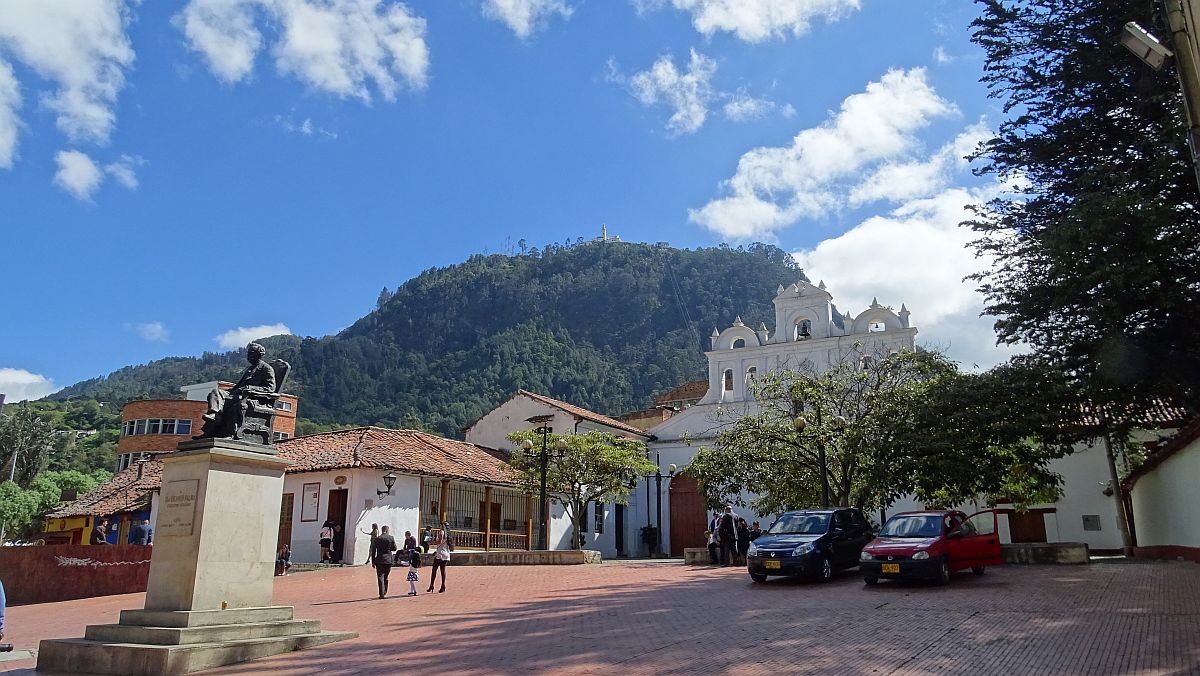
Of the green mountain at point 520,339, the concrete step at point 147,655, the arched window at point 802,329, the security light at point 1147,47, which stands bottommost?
the concrete step at point 147,655

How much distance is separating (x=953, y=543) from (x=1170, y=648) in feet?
21.9

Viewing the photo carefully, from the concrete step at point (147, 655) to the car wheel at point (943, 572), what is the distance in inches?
408

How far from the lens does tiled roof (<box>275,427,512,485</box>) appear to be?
1054 inches

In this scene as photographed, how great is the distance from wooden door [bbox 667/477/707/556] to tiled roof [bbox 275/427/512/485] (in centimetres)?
955

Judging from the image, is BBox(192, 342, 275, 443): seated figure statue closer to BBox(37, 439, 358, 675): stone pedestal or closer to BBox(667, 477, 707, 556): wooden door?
BBox(37, 439, 358, 675): stone pedestal

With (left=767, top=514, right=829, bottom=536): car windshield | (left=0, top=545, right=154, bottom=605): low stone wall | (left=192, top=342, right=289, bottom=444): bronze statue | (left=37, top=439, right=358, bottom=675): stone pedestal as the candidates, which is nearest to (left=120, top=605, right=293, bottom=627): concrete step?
(left=37, top=439, right=358, bottom=675): stone pedestal

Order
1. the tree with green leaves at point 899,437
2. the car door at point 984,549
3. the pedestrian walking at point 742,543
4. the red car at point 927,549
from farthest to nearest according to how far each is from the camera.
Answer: the pedestrian walking at point 742,543
the tree with green leaves at point 899,437
the car door at point 984,549
the red car at point 927,549

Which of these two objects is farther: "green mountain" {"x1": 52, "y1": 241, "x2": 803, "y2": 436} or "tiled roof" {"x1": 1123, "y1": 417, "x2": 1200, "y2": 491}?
"green mountain" {"x1": 52, "y1": 241, "x2": 803, "y2": 436}

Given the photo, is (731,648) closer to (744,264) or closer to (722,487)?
(722,487)

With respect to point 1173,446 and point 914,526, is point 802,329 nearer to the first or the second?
point 1173,446

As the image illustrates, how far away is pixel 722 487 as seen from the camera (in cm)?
2542

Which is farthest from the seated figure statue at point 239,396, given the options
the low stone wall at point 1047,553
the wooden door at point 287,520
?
the wooden door at point 287,520

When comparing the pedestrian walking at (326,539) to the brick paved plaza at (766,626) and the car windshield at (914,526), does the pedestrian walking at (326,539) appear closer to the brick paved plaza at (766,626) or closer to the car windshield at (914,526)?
the brick paved plaza at (766,626)

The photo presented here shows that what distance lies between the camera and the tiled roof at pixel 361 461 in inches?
1065
